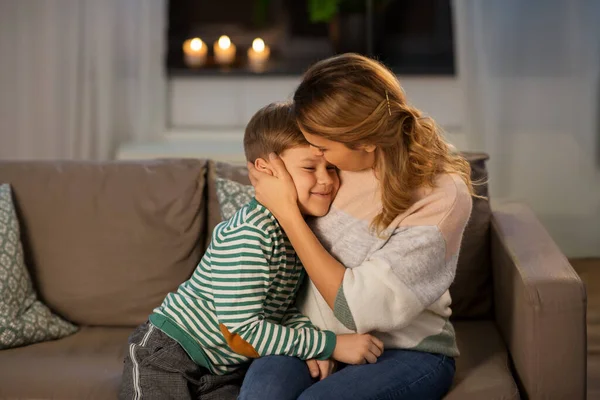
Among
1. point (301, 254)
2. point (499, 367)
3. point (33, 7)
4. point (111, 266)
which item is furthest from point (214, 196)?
point (33, 7)

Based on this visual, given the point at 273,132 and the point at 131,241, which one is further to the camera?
the point at 131,241

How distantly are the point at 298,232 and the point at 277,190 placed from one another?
0.10 m

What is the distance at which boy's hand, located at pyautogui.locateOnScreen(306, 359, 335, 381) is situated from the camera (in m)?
1.78

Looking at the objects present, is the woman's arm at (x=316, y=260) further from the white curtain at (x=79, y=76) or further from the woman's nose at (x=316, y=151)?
the white curtain at (x=79, y=76)

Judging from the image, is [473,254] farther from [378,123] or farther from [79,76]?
[79,76]

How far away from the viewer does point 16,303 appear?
2.21m

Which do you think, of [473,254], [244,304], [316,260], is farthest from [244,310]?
[473,254]

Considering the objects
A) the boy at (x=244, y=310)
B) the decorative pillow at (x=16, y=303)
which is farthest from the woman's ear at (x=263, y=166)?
the decorative pillow at (x=16, y=303)

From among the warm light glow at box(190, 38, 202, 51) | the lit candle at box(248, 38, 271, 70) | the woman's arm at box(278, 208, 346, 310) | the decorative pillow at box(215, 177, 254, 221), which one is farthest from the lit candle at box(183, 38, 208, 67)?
the woman's arm at box(278, 208, 346, 310)

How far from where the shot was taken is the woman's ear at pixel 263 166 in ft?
6.06

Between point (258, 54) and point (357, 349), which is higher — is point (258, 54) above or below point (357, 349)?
above

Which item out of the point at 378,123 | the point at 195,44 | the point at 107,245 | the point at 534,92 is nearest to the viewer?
the point at 378,123

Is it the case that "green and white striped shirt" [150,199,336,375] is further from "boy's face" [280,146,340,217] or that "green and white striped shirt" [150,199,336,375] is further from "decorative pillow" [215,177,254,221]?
"decorative pillow" [215,177,254,221]

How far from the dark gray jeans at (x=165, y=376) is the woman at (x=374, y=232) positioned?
120 mm
